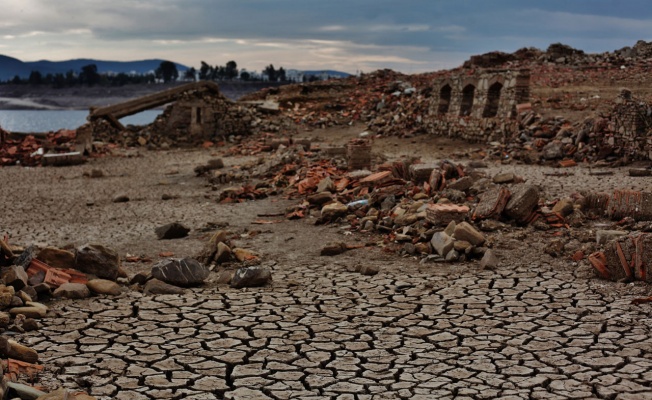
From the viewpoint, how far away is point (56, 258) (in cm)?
782

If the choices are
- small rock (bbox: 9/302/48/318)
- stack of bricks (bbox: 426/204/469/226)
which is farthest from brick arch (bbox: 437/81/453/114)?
small rock (bbox: 9/302/48/318)

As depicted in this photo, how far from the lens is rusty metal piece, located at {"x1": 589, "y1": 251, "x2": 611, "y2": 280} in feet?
24.1

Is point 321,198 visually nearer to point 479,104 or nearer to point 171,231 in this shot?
point 171,231

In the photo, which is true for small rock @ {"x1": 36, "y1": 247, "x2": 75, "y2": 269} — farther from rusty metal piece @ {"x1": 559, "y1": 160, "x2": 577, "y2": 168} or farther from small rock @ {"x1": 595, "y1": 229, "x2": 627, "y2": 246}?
rusty metal piece @ {"x1": 559, "y1": 160, "x2": 577, "y2": 168}

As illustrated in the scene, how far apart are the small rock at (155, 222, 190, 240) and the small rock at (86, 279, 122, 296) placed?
3.28 meters

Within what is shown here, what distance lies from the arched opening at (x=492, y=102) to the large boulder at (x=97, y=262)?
47.5 feet

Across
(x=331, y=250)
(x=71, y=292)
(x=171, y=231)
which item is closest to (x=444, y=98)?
(x=171, y=231)

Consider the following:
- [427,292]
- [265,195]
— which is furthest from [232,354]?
[265,195]

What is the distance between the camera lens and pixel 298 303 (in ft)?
23.0

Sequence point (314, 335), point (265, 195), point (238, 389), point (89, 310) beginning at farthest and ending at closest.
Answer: point (265, 195)
point (89, 310)
point (314, 335)
point (238, 389)

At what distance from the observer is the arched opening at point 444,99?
74.3 ft

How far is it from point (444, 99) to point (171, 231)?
46.9ft

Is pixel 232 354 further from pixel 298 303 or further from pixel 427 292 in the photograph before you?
pixel 427 292

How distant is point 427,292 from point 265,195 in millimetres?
7385
